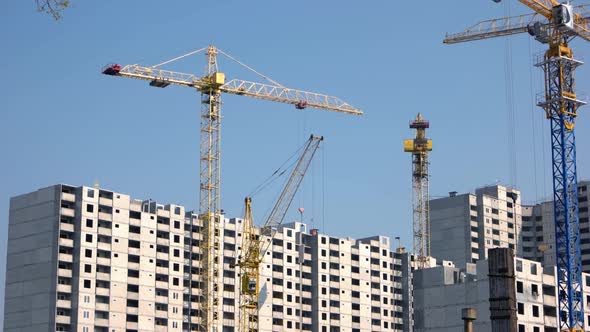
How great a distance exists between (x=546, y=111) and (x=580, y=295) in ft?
82.6

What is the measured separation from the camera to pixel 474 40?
175 meters

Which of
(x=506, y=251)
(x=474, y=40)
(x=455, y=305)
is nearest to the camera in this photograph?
(x=506, y=251)

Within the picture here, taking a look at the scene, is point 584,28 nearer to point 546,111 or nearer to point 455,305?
point 546,111

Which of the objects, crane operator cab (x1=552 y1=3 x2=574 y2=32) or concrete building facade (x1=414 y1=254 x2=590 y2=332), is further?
concrete building facade (x1=414 y1=254 x2=590 y2=332)

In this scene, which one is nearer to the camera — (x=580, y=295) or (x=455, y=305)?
(x=580, y=295)

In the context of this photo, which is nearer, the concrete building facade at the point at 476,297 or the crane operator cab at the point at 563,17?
the crane operator cab at the point at 563,17

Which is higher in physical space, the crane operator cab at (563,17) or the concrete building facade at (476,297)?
the crane operator cab at (563,17)

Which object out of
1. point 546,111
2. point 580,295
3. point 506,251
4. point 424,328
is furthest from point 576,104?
point 506,251

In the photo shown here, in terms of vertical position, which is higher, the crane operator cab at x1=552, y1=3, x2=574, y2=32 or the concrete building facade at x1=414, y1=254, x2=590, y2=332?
the crane operator cab at x1=552, y1=3, x2=574, y2=32

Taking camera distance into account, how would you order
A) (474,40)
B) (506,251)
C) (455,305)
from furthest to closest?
(474,40), (455,305), (506,251)

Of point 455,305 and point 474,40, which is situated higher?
point 474,40

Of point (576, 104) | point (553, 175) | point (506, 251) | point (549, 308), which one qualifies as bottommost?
point (506, 251)

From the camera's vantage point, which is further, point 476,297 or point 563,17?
point 476,297

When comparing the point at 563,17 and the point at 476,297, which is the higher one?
the point at 563,17
